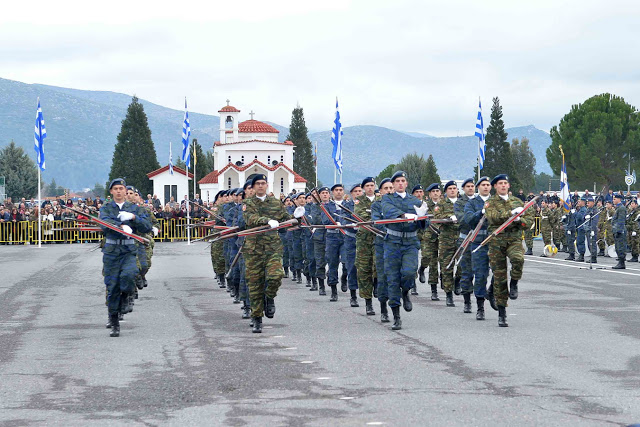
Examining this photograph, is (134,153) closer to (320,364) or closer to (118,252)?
(118,252)

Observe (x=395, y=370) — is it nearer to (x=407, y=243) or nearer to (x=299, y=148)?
(x=407, y=243)

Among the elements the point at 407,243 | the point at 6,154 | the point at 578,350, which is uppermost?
the point at 6,154

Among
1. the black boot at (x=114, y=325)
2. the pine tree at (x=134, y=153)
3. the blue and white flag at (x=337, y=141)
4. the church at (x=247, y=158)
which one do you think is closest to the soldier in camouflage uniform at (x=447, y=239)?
the black boot at (x=114, y=325)

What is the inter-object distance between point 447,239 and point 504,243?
10.1 feet

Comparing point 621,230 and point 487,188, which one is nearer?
point 487,188

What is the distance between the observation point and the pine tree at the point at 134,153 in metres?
109

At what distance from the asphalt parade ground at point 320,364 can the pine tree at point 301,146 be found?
119 meters

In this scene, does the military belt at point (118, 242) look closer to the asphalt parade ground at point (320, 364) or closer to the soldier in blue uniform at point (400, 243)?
the asphalt parade ground at point (320, 364)

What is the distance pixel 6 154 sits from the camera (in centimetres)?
10812

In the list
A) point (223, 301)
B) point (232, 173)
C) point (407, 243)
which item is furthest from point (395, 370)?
point (232, 173)

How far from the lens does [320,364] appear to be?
9.72 metres

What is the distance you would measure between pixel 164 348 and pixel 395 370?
9.98 ft

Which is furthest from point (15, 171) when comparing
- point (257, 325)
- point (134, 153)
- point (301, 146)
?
point (257, 325)

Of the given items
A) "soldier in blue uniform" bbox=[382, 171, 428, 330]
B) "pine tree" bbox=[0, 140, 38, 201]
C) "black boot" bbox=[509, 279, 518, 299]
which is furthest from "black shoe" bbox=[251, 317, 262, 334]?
"pine tree" bbox=[0, 140, 38, 201]
